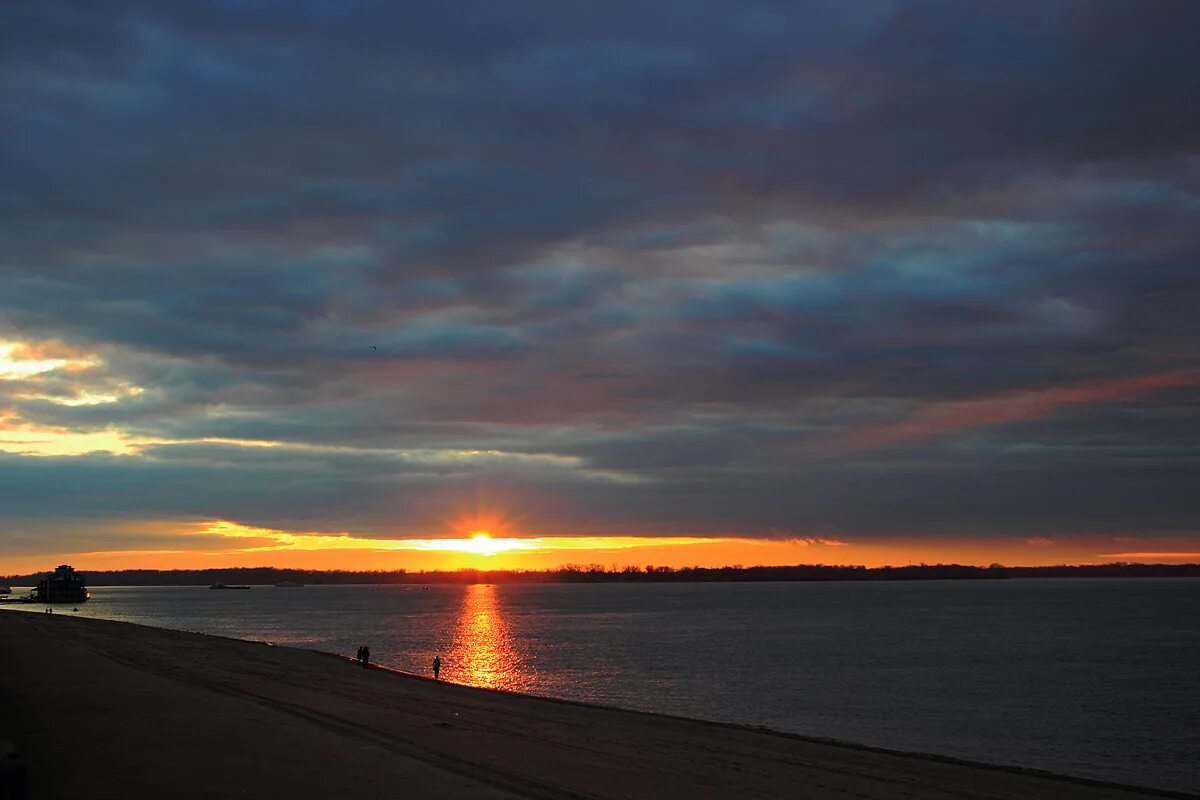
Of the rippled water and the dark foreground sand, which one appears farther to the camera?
the rippled water

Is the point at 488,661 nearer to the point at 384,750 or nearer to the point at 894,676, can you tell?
the point at 894,676

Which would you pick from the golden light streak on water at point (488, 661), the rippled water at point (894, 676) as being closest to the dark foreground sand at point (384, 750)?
the rippled water at point (894, 676)

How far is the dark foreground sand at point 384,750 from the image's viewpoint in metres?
21.9

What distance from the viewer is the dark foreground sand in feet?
71.9

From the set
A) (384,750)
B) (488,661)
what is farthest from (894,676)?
(384,750)

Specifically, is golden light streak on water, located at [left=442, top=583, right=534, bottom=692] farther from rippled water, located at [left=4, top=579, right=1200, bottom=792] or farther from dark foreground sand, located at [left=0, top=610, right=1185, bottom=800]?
dark foreground sand, located at [left=0, top=610, right=1185, bottom=800]

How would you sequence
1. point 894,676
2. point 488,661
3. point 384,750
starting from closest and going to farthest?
point 384,750 → point 894,676 → point 488,661

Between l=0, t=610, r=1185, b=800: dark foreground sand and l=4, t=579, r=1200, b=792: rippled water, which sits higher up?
l=0, t=610, r=1185, b=800: dark foreground sand

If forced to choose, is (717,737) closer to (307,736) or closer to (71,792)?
(307,736)

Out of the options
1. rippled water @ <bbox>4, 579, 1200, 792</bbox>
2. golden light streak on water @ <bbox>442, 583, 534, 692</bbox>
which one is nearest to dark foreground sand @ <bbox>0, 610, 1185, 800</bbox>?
rippled water @ <bbox>4, 579, 1200, 792</bbox>

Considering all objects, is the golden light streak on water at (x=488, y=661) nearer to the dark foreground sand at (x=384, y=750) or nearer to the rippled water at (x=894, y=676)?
the rippled water at (x=894, y=676)

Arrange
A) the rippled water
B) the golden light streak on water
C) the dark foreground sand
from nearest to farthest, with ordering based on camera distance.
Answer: the dark foreground sand, the rippled water, the golden light streak on water

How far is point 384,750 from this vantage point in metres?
26.9

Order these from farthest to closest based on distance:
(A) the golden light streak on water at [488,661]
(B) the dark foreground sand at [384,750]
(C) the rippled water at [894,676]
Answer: (A) the golden light streak on water at [488,661], (C) the rippled water at [894,676], (B) the dark foreground sand at [384,750]
